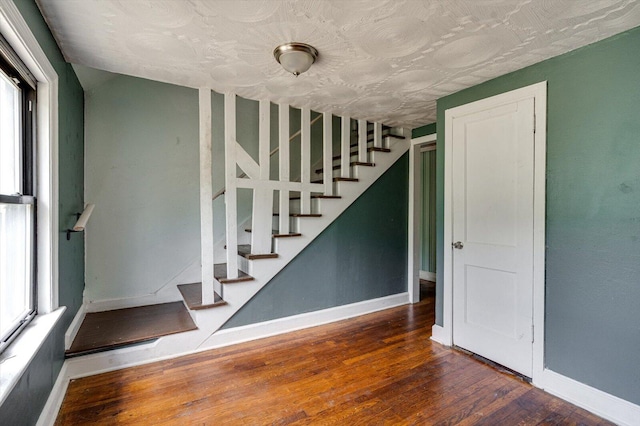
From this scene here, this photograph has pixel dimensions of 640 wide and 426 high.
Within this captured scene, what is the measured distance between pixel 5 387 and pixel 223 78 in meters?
2.14

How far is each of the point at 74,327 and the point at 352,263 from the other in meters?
2.57

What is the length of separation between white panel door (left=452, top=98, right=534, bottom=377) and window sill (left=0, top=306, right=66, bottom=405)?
277 centimetres

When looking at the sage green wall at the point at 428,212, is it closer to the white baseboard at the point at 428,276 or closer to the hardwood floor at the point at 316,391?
the white baseboard at the point at 428,276

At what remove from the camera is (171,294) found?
10.7ft

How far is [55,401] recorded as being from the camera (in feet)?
5.75

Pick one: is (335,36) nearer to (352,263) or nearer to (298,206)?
(298,206)

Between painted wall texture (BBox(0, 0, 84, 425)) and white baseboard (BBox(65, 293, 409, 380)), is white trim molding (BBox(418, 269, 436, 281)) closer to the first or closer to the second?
white baseboard (BBox(65, 293, 409, 380))

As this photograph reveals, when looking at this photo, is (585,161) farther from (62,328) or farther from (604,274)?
(62,328)

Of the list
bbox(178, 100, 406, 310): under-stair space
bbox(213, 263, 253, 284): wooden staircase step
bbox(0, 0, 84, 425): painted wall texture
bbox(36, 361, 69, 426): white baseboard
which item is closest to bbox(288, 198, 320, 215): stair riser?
bbox(178, 100, 406, 310): under-stair space

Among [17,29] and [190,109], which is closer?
[17,29]

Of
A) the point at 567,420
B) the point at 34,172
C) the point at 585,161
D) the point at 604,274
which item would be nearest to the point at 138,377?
the point at 34,172

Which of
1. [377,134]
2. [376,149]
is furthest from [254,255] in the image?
[377,134]

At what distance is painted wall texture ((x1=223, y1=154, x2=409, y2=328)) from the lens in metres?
2.95

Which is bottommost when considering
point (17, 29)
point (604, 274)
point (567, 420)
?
point (567, 420)
